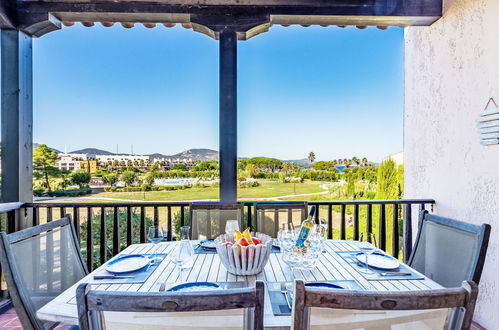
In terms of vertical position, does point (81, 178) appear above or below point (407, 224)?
above

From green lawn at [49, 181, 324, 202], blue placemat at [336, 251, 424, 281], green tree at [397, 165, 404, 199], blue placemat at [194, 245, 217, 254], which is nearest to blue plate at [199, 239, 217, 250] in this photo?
blue placemat at [194, 245, 217, 254]

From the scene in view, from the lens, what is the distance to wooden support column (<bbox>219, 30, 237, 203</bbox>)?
9.32ft

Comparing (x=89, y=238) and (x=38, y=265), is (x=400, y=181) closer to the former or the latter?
(x=89, y=238)

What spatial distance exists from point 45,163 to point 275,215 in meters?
2.69

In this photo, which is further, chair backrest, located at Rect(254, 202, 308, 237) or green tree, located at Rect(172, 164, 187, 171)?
green tree, located at Rect(172, 164, 187, 171)

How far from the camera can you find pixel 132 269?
1.48 m

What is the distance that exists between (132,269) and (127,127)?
354cm

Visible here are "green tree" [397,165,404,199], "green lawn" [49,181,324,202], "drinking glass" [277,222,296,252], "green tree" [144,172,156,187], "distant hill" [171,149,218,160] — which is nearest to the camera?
"drinking glass" [277,222,296,252]

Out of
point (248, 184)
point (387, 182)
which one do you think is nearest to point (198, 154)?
point (248, 184)

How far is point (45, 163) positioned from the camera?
133 inches

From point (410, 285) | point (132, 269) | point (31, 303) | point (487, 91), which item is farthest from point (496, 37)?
point (31, 303)

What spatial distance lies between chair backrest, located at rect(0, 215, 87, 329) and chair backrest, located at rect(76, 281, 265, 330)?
747 millimetres

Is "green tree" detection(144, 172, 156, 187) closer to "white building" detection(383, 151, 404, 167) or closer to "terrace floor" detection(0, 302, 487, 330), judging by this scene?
"terrace floor" detection(0, 302, 487, 330)

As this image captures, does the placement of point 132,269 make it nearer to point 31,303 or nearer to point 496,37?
point 31,303
